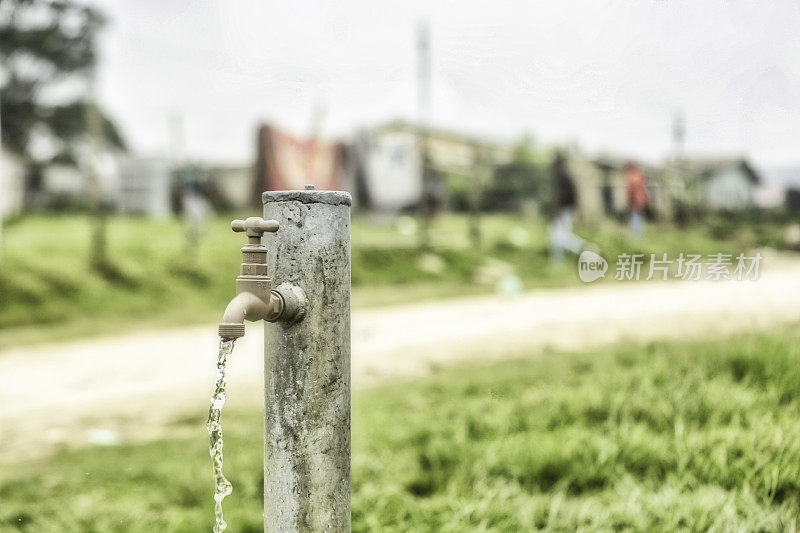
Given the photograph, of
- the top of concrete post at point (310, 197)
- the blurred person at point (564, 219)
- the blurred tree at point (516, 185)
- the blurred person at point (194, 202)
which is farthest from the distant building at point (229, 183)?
the top of concrete post at point (310, 197)

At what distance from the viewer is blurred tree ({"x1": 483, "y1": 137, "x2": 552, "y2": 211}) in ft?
69.2

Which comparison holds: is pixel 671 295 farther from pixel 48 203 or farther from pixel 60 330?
pixel 48 203

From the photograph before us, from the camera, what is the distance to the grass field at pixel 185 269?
9773mm

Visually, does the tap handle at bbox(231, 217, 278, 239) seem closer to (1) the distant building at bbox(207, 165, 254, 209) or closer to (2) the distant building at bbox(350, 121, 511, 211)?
(2) the distant building at bbox(350, 121, 511, 211)

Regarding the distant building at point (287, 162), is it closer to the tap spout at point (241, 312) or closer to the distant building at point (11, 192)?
the distant building at point (11, 192)

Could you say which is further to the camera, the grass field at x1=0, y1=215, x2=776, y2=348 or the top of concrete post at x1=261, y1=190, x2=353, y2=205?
the grass field at x1=0, y1=215, x2=776, y2=348

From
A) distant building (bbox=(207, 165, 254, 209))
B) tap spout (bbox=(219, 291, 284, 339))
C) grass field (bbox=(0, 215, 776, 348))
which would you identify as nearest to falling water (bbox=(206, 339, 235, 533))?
tap spout (bbox=(219, 291, 284, 339))

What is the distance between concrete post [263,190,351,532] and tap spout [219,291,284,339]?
0.43 ft

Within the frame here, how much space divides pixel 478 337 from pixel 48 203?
1787 cm

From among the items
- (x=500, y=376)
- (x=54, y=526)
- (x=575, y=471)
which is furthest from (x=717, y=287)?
(x=54, y=526)

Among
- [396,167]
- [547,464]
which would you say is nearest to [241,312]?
[547,464]

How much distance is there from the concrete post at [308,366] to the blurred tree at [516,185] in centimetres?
1925

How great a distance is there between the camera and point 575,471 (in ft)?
9.26

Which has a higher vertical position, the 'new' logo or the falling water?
the 'new' logo
